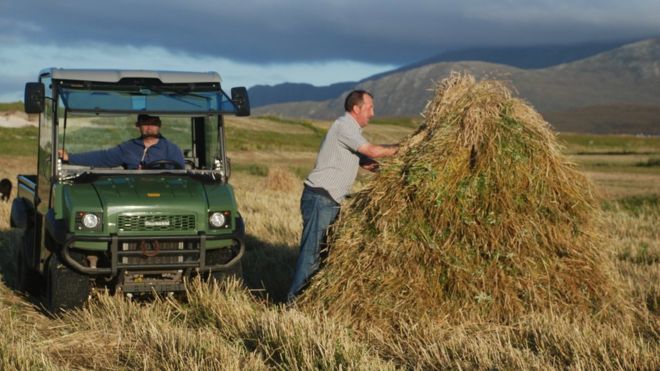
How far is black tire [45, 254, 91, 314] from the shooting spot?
900cm

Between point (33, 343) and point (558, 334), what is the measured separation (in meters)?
3.73

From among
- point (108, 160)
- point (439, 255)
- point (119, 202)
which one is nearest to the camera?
point (439, 255)

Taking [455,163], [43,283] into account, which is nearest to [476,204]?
[455,163]

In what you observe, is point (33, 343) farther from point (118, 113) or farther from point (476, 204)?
point (476, 204)

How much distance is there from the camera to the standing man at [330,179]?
895cm

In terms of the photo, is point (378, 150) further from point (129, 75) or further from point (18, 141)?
point (18, 141)

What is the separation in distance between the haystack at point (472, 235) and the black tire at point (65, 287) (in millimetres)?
2097

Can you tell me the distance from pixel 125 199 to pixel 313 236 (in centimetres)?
165

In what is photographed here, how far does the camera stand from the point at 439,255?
8.17m

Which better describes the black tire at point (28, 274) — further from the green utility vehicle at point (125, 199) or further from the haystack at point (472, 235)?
the haystack at point (472, 235)

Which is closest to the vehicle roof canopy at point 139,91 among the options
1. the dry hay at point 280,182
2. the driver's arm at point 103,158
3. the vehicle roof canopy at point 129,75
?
the vehicle roof canopy at point 129,75

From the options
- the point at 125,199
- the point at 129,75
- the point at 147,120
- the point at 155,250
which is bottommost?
the point at 155,250

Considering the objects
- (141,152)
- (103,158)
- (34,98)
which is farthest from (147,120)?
(34,98)

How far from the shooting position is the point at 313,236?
8992 mm
